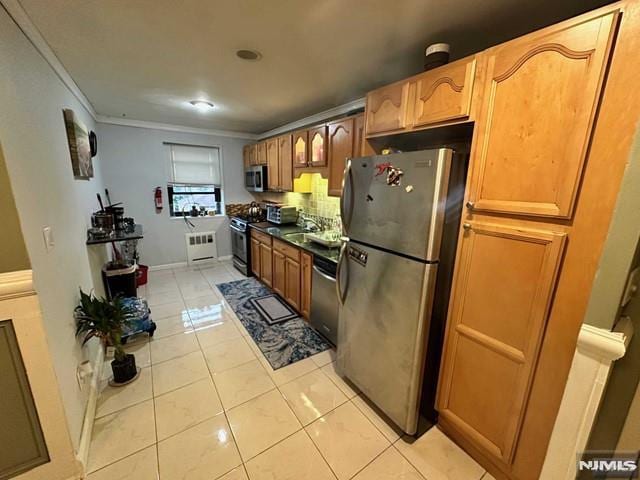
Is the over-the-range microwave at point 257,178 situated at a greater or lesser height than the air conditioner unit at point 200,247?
greater

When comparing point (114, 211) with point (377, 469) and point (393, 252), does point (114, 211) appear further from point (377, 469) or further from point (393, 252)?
point (377, 469)

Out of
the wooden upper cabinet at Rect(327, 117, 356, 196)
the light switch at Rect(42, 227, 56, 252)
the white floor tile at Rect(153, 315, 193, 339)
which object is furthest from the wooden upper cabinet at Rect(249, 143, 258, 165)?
the light switch at Rect(42, 227, 56, 252)

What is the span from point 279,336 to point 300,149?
2.21 m

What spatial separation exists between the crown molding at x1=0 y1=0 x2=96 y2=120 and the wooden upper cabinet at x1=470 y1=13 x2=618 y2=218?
242 centimetres

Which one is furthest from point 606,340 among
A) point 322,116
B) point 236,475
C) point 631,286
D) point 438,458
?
point 322,116

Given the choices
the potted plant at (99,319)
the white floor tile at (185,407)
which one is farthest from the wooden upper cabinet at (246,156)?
the white floor tile at (185,407)

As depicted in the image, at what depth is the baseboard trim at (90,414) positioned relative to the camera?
4.66 feet

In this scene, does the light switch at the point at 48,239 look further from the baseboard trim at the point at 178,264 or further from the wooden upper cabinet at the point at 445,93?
the baseboard trim at the point at 178,264

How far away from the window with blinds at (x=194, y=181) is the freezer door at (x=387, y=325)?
379cm

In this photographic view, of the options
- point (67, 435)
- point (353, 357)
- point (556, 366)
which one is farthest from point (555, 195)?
point (67, 435)

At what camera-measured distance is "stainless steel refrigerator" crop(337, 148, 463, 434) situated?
1.37 m

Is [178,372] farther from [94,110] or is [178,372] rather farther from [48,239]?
[94,110]

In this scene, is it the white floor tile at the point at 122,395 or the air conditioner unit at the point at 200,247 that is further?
the air conditioner unit at the point at 200,247

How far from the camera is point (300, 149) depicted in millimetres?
3162
